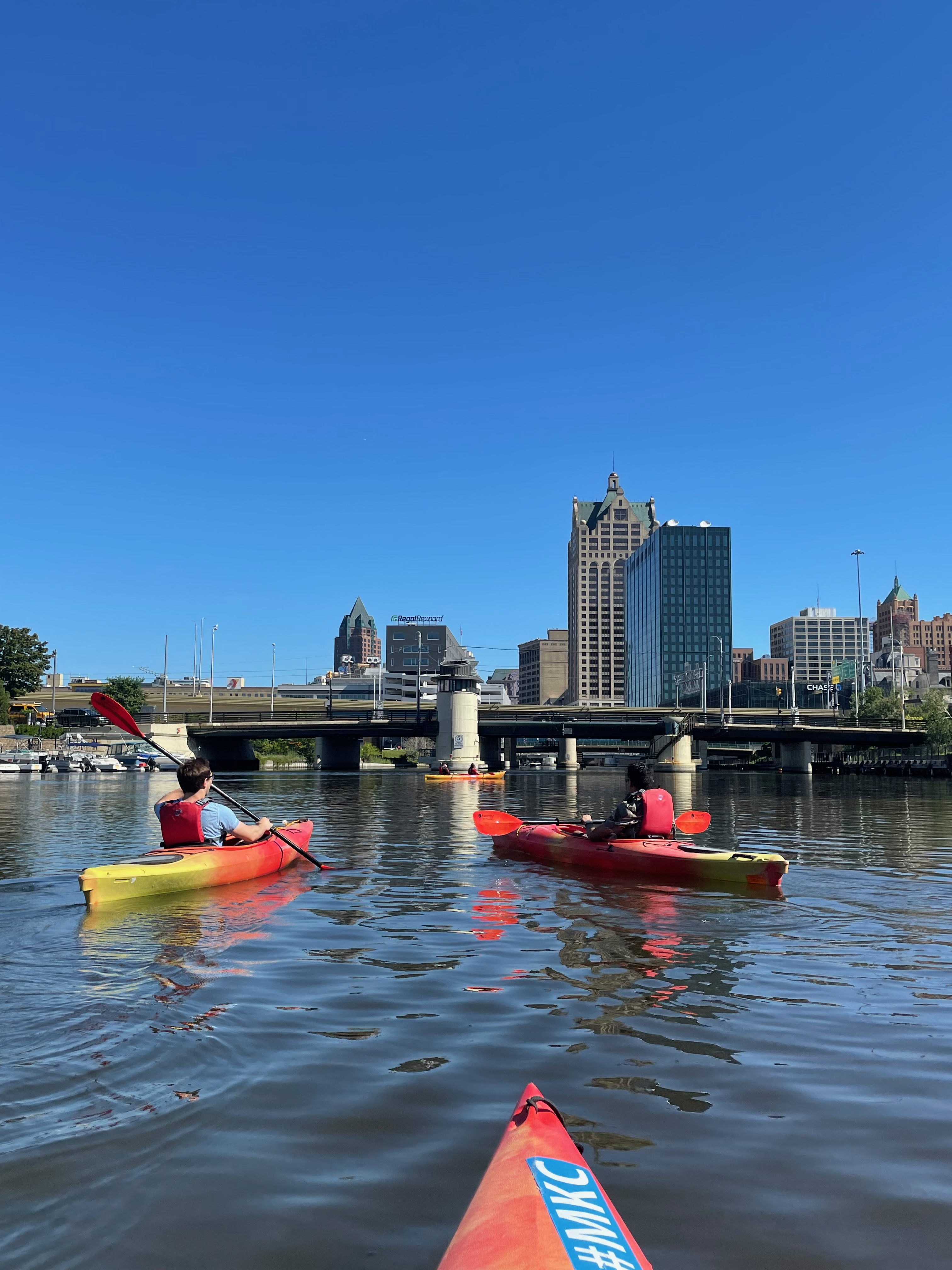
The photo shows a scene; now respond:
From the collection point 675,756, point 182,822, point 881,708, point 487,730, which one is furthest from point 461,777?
point 881,708

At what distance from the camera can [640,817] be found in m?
16.3

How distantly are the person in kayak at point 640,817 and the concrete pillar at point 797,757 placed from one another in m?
86.7

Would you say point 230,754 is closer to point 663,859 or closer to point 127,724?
point 127,724

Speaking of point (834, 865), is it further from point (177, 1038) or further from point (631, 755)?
point (631, 755)

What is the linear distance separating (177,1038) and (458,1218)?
3.30 metres

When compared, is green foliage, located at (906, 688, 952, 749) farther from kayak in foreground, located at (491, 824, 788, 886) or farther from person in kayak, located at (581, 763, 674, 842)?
person in kayak, located at (581, 763, 674, 842)

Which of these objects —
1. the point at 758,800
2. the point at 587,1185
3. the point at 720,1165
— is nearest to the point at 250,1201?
the point at 587,1185

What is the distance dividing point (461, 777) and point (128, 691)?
6050 cm

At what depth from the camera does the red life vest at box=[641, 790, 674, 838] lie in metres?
16.2

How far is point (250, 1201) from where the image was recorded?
430cm

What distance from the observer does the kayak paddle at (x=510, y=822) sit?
61.2ft

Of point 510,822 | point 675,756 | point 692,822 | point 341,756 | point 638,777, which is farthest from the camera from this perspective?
point 675,756

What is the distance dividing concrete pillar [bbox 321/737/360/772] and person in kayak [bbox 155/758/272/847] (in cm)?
8661

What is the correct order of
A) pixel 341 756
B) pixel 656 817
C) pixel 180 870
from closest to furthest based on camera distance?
pixel 180 870
pixel 656 817
pixel 341 756
